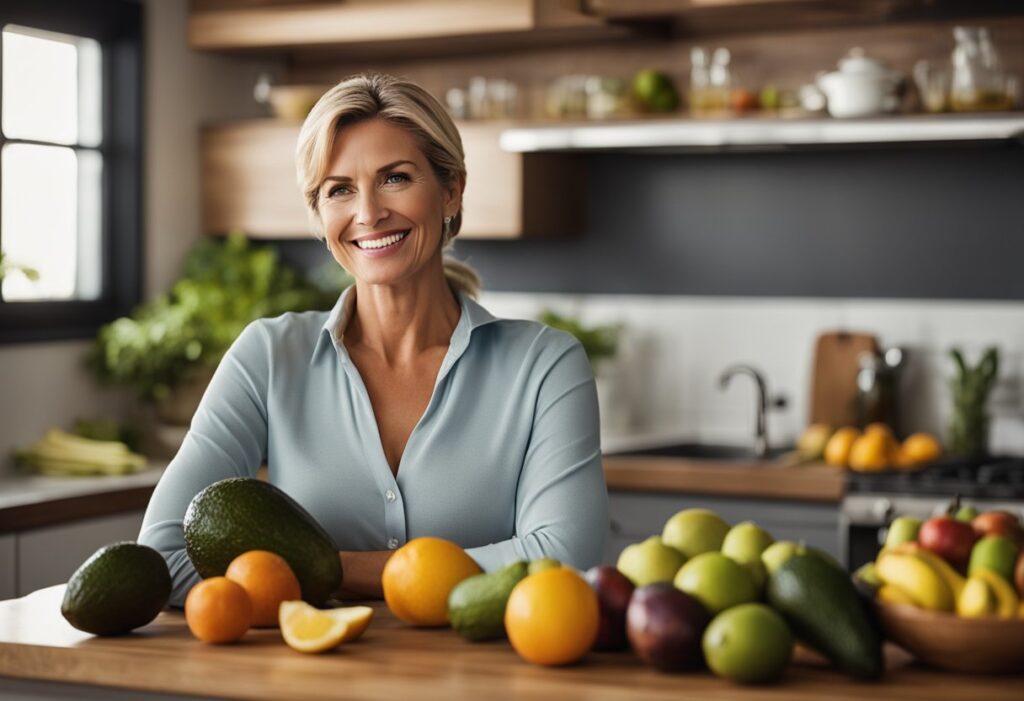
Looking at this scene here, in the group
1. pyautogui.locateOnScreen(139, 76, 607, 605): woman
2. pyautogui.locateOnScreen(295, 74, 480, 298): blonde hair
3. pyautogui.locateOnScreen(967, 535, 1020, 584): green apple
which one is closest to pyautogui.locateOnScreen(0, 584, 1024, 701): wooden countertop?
pyautogui.locateOnScreen(967, 535, 1020, 584): green apple

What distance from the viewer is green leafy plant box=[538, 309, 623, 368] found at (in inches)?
184

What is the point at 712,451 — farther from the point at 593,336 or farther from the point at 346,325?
the point at 346,325

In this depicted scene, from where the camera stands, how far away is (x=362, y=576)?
6.54 ft

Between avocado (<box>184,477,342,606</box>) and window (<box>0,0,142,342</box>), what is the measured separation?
9.08ft

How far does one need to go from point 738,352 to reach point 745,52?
96 cm

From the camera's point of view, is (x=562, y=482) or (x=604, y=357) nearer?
(x=562, y=482)

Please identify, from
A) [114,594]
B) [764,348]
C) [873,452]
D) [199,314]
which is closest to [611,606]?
[114,594]

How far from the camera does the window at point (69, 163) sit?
448cm

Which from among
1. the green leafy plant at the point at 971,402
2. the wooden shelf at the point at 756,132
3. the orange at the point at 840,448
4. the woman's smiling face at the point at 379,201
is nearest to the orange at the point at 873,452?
the orange at the point at 840,448

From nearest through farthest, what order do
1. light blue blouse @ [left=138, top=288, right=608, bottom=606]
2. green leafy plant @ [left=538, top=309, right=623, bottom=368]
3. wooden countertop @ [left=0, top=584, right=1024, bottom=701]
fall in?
1. wooden countertop @ [left=0, top=584, right=1024, bottom=701]
2. light blue blouse @ [left=138, top=288, right=608, bottom=606]
3. green leafy plant @ [left=538, top=309, right=623, bottom=368]

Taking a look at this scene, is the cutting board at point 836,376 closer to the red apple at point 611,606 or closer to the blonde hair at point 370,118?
the blonde hair at point 370,118

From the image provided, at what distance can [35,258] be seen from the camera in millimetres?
4625

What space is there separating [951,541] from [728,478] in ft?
7.72

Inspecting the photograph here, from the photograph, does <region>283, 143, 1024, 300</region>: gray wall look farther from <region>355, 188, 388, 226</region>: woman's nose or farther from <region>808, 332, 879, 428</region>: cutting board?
<region>355, 188, 388, 226</region>: woman's nose
